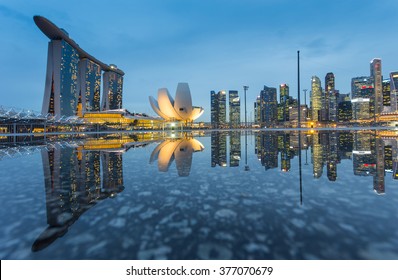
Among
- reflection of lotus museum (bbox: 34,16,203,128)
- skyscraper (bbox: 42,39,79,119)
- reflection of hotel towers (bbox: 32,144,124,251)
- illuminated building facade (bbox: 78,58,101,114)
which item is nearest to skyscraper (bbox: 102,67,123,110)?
illuminated building facade (bbox: 78,58,101,114)

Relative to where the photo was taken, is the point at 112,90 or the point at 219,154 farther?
the point at 112,90

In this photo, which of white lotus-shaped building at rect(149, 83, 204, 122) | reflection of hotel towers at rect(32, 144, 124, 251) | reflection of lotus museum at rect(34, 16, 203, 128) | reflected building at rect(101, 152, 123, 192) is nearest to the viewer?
reflection of hotel towers at rect(32, 144, 124, 251)

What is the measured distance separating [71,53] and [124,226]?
118 m

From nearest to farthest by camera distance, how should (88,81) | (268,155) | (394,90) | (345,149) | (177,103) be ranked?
(268,155) < (345,149) < (177,103) < (88,81) < (394,90)

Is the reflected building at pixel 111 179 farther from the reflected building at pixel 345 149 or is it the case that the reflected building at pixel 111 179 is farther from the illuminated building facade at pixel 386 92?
the illuminated building facade at pixel 386 92

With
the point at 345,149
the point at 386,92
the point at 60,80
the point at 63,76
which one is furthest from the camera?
the point at 386,92

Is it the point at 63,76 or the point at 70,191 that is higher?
the point at 63,76
